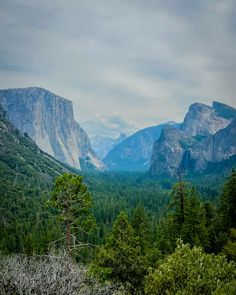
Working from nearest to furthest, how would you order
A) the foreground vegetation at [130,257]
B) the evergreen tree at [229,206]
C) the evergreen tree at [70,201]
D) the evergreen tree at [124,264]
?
1. the foreground vegetation at [130,257]
2. the evergreen tree at [70,201]
3. the evergreen tree at [124,264]
4. the evergreen tree at [229,206]

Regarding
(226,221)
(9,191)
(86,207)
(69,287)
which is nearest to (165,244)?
(226,221)

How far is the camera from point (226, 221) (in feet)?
151

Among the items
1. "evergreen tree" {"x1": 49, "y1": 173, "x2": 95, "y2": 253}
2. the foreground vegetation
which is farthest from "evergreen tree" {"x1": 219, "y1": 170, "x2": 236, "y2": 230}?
"evergreen tree" {"x1": 49, "y1": 173, "x2": 95, "y2": 253}

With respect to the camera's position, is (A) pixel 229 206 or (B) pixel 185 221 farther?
(A) pixel 229 206

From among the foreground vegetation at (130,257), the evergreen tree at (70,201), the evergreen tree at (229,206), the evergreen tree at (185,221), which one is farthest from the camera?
the evergreen tree at (229,206)

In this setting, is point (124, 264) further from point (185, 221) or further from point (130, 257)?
point (185, 221)

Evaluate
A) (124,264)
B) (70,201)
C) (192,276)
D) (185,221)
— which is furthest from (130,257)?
(192,276)

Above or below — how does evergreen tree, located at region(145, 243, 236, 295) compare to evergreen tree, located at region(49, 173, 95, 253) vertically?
below

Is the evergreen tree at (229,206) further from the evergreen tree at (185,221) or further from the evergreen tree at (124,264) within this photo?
the evergreen tree at (124,264)

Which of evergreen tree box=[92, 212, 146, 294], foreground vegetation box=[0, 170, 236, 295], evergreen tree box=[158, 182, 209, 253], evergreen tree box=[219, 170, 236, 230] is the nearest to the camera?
foreground vegetation box=[0, 170, 236, 295]

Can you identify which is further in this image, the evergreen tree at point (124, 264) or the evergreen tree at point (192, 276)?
the evergreen tree at point (124, 264)

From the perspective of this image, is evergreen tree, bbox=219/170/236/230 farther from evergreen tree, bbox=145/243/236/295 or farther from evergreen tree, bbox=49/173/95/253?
evergreen tree, bbox=145/243/236/295

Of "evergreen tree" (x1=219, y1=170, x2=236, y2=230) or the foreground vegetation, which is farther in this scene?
"evergreen tree" (x1=219, y1=170, x2=236, y2=230)

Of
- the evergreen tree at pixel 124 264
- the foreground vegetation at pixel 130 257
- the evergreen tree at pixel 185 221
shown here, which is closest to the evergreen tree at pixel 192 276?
the foreground vegetation at pixel 130 257
